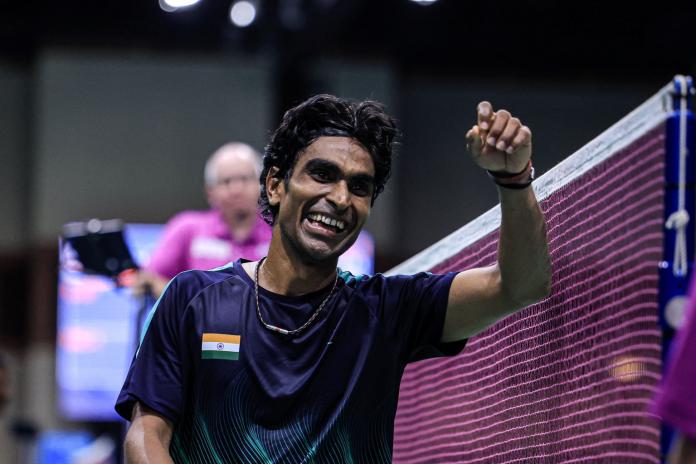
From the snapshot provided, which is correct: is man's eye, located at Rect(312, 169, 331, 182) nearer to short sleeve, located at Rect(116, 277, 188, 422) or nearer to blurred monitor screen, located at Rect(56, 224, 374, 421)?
short sleeve, located at Rect(116, 277, 188, 422)

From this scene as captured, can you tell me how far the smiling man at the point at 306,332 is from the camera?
9.68ft

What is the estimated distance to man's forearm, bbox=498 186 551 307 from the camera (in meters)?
2.75

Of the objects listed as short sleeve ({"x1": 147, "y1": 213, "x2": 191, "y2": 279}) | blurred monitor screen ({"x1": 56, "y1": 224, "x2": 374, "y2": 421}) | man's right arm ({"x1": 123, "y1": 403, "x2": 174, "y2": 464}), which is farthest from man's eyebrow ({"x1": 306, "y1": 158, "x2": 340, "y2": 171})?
blurred monitor screen ({"x1": 56, "y1": 224, "x2": 374, "y2": 421})

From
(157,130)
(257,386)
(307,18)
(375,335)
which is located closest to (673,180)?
(375,335)

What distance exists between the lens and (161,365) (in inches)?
117

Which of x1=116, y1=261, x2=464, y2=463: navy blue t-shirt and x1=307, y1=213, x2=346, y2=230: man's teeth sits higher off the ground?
x1=307, y1=213, x2=346, y2=230: man's teeth

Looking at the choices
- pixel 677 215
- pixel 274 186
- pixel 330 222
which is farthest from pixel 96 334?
pixel 677 215

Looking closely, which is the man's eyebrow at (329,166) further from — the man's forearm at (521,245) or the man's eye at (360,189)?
the man's forearm at (521,245)

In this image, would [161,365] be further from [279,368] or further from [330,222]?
[330,222]

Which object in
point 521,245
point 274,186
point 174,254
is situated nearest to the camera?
point 521,245

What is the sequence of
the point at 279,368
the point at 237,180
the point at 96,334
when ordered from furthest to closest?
1. the point at 96,334
2. the point at 237,180
3. the point at 279,368

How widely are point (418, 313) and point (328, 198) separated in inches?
14.7

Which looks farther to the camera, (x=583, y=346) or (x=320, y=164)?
(x=320, y=164)

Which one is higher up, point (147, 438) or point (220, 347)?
point (220, 347)
